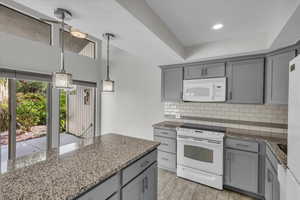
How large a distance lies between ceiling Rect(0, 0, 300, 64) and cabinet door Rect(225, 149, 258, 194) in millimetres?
1557

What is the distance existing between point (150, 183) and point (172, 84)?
6.41 ft

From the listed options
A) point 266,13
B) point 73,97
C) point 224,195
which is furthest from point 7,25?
point 224,195

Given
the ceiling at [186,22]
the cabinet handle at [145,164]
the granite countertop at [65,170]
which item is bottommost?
the cabinet handle at [145,164]

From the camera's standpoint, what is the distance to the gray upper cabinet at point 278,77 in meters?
1.90

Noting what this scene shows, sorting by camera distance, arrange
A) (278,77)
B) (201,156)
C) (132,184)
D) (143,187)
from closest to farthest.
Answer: (132,184)
(143,187)
(278,77)
(201,156)

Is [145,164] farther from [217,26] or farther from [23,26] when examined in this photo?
[23,26]

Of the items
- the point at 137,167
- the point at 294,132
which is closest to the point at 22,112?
the point at 137,167

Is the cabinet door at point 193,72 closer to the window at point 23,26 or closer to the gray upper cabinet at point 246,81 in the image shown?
the gray upper cabinet at point 246,81

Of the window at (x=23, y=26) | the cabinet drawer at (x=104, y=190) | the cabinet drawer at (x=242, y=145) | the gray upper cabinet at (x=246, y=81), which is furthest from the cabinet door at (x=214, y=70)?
the window at (x=23, y=26)

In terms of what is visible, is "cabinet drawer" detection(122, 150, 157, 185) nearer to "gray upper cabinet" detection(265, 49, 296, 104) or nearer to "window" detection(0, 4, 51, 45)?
"gray upper cabinet" detection(265, 49, 296, 104)

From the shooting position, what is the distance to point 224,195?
2.19 m

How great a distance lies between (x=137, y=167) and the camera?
1420mm

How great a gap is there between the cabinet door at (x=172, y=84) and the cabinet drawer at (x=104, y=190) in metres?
2.12

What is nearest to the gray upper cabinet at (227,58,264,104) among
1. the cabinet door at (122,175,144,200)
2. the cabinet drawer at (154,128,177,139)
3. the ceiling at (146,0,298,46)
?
the ceiling at (146,0,298,46)
